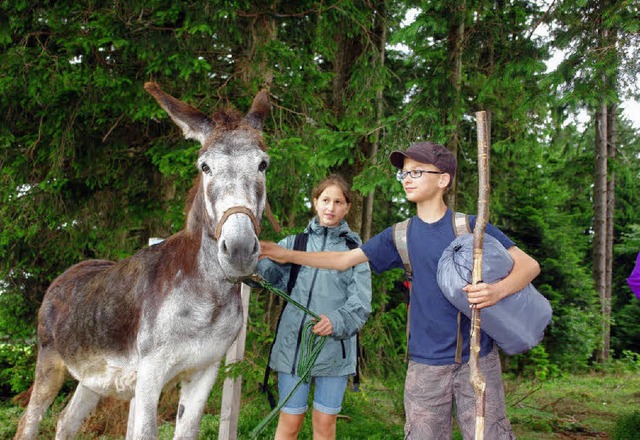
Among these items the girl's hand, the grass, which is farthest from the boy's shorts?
the grass

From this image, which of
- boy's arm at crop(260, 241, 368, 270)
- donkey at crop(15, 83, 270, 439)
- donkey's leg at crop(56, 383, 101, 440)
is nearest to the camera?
donkey at crop(15, 83, 270, 439)

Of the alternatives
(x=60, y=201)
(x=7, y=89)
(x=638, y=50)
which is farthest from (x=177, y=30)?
(x=638, y=50)

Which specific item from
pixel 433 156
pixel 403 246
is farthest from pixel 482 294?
pixel 433 156

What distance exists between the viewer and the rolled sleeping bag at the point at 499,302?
2598 mm

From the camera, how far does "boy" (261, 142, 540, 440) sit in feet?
9.13

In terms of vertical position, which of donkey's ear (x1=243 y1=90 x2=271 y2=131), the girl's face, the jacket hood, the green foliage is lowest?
the green foliage

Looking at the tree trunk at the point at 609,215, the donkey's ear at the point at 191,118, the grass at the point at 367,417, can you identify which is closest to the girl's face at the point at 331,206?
the donkey's ear at the point at 191,118

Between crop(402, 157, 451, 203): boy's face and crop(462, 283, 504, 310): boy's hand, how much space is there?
669mm

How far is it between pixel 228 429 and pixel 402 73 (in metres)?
8.00

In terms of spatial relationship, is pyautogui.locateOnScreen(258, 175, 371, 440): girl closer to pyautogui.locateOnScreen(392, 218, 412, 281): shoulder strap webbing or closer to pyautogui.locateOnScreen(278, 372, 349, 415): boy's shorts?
pyautogui.locateOnScreen(278, 372, 349, 415): boy's shorts

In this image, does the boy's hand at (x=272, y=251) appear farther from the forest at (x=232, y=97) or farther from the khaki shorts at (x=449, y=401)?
the forest at (x=232, y=97)

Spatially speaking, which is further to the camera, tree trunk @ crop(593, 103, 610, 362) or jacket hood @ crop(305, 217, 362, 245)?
tree trunk @ crop(593, 103, 610, 362)

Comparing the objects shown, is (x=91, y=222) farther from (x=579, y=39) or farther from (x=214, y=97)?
(x=579, y=39)

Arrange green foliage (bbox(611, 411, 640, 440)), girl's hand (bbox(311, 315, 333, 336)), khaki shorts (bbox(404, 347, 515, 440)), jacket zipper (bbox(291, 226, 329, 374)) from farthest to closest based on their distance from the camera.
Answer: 1. green foliage (bbox(611, 411, 640, 440))
2. jacket zipper (bbox(291, 226, 329, 374))
3. girl's hand (bbox(311, 315, 333, 336))
4. khaki shorts (bbox(404, 347, 515, 440))
